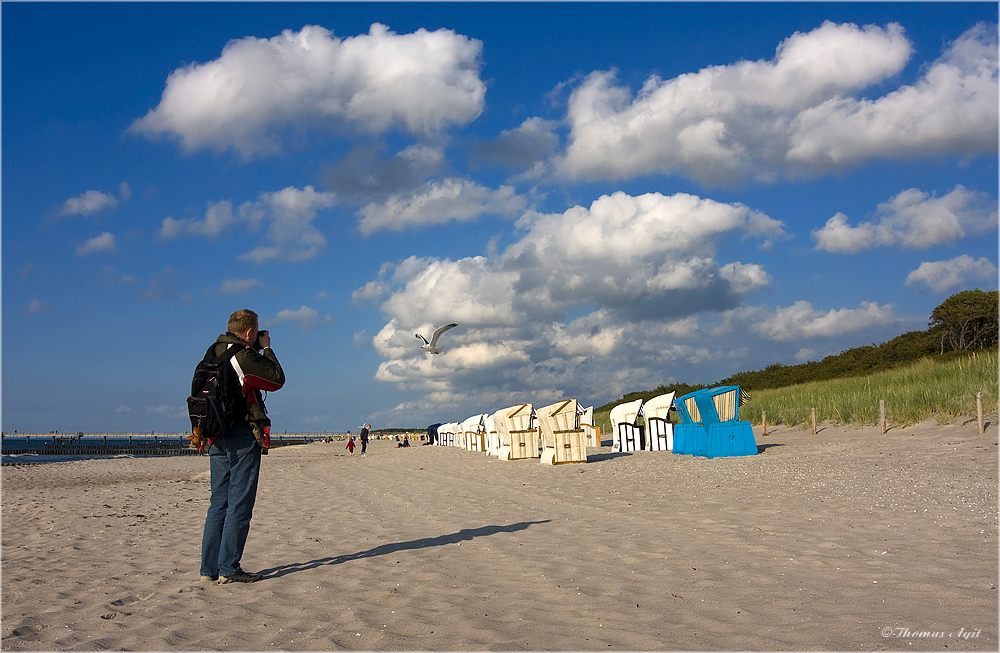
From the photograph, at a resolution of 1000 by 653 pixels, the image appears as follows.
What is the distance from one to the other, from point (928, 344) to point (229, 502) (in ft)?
165

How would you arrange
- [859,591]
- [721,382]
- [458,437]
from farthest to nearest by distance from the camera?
1. [721,382]
2. [458,437]
3. [859,591]

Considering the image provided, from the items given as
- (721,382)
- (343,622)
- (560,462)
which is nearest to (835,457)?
(560,462)

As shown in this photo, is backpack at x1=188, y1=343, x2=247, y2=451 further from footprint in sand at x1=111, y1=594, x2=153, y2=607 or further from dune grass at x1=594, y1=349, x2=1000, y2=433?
dune grass at x1=594, y1=349, x2=1000, y2=433

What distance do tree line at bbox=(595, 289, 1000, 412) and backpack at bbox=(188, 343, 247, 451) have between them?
3745 centimetres

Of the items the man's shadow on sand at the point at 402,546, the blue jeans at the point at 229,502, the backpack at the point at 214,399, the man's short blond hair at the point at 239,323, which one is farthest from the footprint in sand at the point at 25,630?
the man's short blond hair at the point at 239,323

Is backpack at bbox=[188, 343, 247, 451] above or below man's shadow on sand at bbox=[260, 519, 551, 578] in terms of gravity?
above

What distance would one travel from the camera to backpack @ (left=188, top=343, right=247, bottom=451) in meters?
5.20

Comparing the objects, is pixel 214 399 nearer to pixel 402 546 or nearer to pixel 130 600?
pixel 130 600

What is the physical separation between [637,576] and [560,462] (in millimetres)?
12967

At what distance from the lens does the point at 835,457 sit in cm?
1416

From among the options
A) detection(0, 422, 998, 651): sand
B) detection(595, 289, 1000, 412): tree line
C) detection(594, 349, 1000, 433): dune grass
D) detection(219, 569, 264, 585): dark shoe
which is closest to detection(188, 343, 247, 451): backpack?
detection(219, 569, 264, 585): dark shoe

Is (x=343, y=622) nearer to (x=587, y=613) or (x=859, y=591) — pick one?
(x=587, y=613)

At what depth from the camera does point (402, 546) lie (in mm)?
6910

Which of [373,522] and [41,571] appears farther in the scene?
[373,522]
